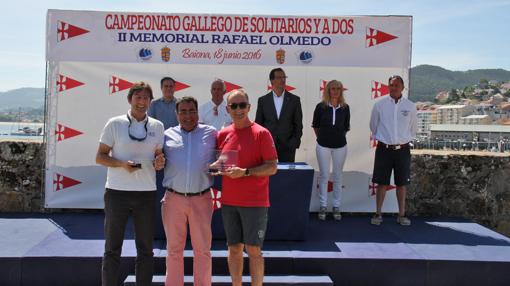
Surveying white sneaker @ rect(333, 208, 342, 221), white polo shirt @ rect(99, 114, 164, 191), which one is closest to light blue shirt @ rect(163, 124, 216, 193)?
white polo shirt @ rect(99, 114, 164, 191)

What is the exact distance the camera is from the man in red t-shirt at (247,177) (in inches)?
111

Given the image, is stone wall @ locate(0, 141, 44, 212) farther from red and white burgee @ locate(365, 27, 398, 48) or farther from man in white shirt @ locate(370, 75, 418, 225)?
red and white burgee @ locate(365, 27, 398, 48)

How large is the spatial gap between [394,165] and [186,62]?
2.83m

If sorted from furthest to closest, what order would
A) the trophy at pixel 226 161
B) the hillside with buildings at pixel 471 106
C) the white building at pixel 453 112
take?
the white building at pixel 453 112 → the hillside with buildings at pixel 471 106 → the trophy at pixel 226 161

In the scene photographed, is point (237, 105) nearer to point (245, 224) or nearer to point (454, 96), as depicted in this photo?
point (245, 224)

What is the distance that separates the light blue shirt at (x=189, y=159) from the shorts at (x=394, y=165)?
2.64 m

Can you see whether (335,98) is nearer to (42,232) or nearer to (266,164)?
(266,164)

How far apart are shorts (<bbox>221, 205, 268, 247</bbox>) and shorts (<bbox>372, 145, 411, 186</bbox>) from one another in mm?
2496

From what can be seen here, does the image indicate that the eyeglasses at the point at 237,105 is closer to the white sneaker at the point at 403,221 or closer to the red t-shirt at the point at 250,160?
the red t-shirt at the point at 250,160

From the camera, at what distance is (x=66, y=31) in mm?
5324

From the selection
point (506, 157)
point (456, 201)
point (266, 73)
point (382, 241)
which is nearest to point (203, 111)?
point (266, 73)

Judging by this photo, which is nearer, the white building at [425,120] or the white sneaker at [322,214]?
the white sneaker at [322,214]

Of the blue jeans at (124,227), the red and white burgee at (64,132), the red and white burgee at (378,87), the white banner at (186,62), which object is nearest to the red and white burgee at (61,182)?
the white banner at (186,62)

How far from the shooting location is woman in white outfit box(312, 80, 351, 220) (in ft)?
16.2
